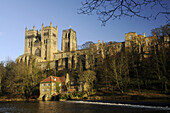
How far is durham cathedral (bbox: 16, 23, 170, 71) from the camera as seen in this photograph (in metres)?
67.6

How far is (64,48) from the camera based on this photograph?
122438 millimetres

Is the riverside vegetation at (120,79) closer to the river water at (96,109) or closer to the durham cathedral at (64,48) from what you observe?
the durham cathedral at (64,48)

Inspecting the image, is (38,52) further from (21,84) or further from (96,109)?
(96,109)

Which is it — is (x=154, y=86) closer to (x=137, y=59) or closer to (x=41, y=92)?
(x=137, y=59)

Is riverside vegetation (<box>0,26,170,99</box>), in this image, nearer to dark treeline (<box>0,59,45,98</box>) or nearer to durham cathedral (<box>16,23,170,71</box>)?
dark treeline (<box>0,59,45,98</box>)

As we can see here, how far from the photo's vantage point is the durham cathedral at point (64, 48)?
67625mm

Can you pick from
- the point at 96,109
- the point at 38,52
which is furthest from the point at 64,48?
the point at 96,109

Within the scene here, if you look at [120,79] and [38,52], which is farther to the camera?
[38,52]

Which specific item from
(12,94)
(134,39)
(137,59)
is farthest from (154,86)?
(12,94)

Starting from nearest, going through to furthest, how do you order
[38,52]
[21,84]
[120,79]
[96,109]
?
[96,109] → [120,79] → [21,84] → [38,52]

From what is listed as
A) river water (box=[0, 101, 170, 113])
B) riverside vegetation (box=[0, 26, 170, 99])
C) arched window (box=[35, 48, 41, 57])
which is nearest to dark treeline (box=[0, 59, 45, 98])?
riverside vegetation (box=[0, 26, 170, 99])

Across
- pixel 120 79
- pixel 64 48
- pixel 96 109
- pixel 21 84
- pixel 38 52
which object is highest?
pixel 64 48

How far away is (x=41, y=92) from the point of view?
51.3 metres

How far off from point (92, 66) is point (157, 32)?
2705 cm
